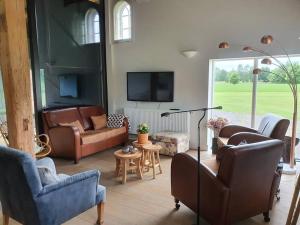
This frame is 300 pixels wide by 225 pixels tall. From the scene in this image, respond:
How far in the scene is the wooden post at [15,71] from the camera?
267cm

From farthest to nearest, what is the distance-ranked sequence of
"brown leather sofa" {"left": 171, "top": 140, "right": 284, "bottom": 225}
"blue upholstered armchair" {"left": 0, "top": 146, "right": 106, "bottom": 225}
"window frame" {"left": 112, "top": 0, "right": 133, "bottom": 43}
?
"window frame" {"left": 112, "top": 0, "right": 133, "bottom": 43} < "brown leather sofa" {"left": 171, "top": 140, "right": 284, "bottom": 225} < "blue upholstered armchair" {"left": 0, "top": 146, "right": 106, "bottom": 225}

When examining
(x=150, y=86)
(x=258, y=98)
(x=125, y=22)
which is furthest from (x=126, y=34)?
(x=258, y=98)

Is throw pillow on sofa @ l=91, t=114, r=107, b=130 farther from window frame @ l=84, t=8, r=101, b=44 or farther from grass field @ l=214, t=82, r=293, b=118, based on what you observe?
grass field @ l=214, t=82, r=293, b=118

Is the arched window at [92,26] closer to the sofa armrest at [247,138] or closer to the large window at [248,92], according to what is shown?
the large window at [248,92]

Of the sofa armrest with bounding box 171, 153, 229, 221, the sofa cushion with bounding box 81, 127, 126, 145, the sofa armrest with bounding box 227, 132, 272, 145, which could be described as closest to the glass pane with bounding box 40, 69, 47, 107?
the sofa cushion with bounding box 81, 127, 126, 145

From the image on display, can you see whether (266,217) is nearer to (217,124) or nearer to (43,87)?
(217,124)

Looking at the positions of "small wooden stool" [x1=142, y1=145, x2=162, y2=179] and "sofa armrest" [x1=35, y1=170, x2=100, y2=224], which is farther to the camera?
"small wooden stool" [x1=142, y1=145, x2=162, y2=179]

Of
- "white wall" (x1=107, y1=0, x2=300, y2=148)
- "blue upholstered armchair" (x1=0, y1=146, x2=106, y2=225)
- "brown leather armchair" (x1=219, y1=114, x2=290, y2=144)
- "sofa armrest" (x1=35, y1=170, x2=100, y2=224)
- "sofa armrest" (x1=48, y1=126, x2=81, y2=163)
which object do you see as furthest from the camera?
"sofa armrest" (x1=48, y1=126, x2=81, y2=163)

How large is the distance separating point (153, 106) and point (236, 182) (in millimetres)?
3727

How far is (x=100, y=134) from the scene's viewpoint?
4.88 meters

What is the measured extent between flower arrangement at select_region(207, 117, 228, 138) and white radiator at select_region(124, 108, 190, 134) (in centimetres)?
55

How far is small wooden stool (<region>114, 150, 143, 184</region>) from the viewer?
143 inches

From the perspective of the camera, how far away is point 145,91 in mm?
5684

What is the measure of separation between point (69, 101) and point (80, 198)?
3569mm
